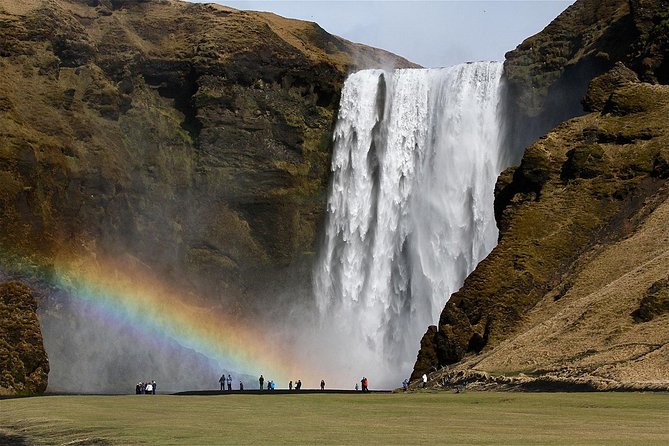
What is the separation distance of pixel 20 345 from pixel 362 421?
39134 millimetres

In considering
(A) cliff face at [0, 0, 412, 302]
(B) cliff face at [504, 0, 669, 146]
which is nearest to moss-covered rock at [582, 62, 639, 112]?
(B) cliff face at [504, 0, 669, 146]

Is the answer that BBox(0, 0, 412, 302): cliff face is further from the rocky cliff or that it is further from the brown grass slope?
the brown grass slope

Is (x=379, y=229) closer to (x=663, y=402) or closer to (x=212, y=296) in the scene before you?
(x=212, y=296)

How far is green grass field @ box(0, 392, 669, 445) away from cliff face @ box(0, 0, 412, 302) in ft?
211

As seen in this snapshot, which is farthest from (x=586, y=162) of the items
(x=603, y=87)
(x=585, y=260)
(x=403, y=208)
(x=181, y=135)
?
(x=181, y=135)

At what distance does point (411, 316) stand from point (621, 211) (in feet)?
111

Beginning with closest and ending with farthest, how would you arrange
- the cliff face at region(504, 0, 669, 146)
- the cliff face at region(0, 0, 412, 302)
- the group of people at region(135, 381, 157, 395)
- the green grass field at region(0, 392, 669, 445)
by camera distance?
the green grass field at region(0, 392, 669, 445)
the group of people at region(135, 381, 157, 395)
the cliff face at region(504, 0, 669, 146)
the cliff face at region(0, 0, 412, 302)

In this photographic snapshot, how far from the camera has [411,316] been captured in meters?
99.9

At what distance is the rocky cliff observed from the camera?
5250 centimetres

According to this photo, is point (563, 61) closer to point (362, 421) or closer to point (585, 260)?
point (585, 260)

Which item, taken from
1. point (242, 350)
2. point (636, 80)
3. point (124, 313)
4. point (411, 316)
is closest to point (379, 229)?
point (411, 316)

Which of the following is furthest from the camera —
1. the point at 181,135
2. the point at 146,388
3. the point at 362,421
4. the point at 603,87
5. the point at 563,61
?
the point at 181,135

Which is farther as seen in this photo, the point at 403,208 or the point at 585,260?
the point at 403,208

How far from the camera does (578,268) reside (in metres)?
65.8
